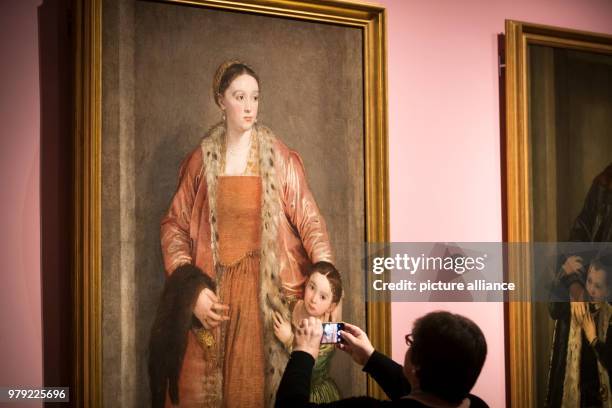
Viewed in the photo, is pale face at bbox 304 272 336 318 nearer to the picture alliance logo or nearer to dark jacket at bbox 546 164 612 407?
the picture alliance logo

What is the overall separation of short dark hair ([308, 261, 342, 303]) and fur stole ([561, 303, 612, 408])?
46.7 inches

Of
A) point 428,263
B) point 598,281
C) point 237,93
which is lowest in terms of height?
point 598,281

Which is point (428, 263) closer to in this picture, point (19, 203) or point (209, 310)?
point (209, 310)

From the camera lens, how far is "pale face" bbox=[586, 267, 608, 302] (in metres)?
3.55

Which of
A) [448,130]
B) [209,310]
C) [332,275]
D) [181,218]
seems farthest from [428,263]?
[181,218]

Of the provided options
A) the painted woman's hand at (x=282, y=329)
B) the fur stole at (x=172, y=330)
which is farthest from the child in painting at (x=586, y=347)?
the fur stole at (x=172, y=330)

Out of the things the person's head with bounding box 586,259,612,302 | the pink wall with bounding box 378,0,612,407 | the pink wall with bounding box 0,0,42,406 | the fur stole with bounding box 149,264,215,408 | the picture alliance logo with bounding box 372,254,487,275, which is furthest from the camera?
the person's head with bounding box 586,259,612,302

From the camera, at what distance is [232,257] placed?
285cm

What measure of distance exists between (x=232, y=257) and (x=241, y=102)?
1.93ft

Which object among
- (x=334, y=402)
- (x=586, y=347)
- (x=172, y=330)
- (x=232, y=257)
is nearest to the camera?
(x=334, y=402)

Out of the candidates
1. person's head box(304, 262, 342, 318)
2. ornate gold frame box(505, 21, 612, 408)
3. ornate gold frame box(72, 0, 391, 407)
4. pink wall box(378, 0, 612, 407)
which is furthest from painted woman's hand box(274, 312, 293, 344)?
ornate gold frame box(505, 21, 612, 408)

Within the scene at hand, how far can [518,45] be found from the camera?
11.2ft

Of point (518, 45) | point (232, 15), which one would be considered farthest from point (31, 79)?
point (518, 45)

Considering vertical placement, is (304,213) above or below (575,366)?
above
